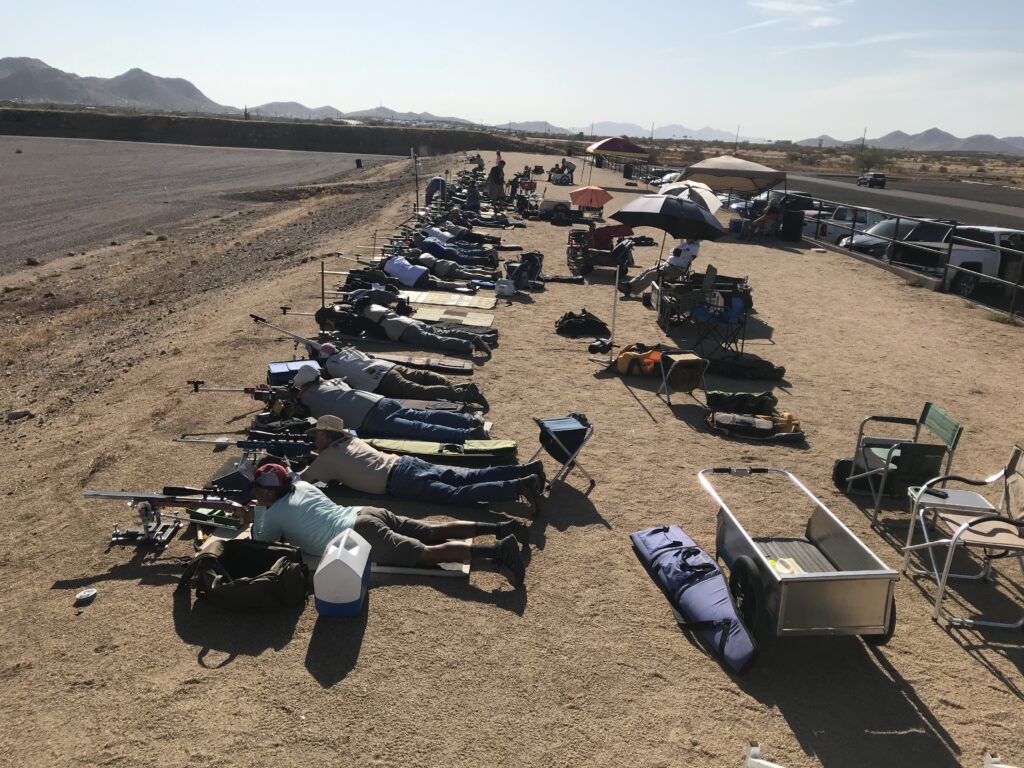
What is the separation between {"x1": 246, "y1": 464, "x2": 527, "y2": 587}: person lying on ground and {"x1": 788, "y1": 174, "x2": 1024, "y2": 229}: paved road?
30701mm

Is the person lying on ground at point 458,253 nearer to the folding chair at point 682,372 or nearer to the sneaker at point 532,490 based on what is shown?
the folding chair at point 682,372

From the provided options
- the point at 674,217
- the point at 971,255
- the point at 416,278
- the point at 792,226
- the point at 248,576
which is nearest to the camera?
the point at 248,576

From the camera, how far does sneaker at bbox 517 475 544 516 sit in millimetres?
6539

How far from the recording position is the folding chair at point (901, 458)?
21.9 feet

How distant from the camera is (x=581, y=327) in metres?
12.5

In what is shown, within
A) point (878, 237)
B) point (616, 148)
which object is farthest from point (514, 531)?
point (616, 148)

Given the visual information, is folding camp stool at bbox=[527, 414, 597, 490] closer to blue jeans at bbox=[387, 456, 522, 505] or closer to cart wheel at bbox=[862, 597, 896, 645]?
blue jeans at bbox=[387, 456, 522, 505]

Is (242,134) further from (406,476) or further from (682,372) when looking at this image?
(406,476)

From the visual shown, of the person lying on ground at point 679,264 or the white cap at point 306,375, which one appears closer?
the white cap at point 306,375

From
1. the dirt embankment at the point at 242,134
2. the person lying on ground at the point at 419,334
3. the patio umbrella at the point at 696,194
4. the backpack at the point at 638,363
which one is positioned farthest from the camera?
the dirt embankment at the point at 242,134

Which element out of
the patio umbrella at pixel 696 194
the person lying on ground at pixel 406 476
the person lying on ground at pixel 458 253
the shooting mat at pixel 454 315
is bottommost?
the person lying on ground at pixel 406 476

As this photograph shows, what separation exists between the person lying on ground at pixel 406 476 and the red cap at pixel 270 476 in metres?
0.84

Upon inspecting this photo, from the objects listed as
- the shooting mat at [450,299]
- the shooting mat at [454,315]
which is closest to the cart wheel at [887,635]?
the shooting mat at [454,315]

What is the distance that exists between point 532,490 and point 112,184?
4030 cm
